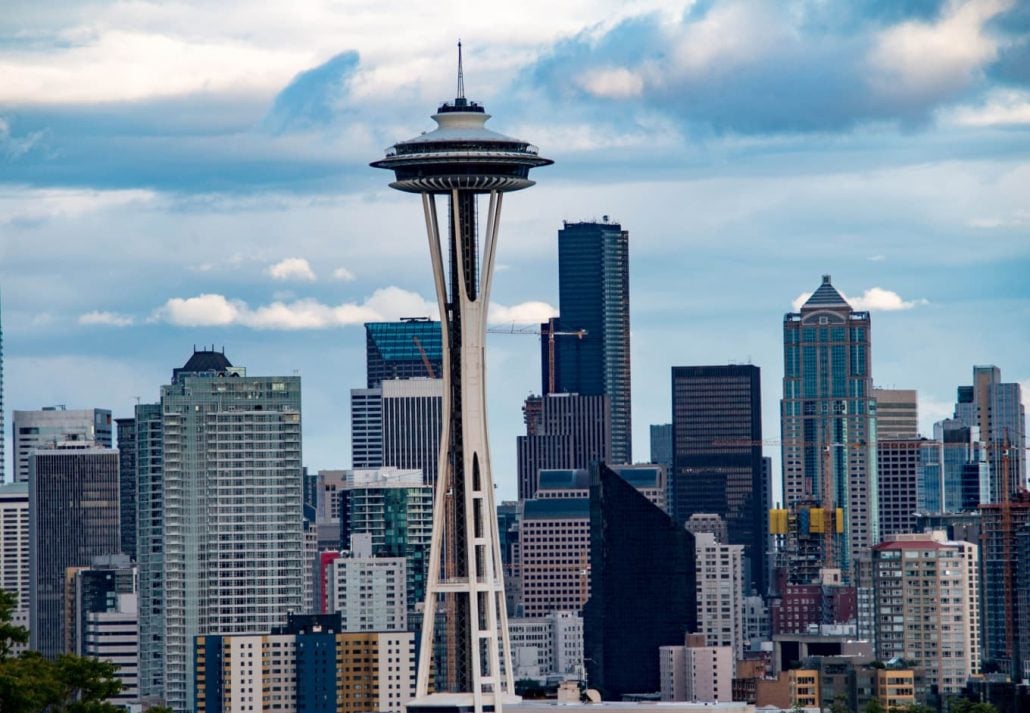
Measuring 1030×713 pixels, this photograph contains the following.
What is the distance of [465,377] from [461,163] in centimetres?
999

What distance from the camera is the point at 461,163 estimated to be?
460 feet

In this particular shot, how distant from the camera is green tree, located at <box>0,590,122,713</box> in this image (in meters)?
66.3

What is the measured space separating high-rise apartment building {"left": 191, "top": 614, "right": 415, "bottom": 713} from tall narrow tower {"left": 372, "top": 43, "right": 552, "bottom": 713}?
159 feet

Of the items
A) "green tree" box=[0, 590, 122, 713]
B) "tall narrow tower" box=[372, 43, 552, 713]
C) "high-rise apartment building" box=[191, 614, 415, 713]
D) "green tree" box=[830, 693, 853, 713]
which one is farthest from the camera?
"high-rise apartment building" box=[191, 614, 415, 713]

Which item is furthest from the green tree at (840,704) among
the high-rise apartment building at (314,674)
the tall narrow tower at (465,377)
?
the tall narrow tower at (465,377)

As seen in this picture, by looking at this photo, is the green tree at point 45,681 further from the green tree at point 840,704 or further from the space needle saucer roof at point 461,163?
the green tree at point 840,704

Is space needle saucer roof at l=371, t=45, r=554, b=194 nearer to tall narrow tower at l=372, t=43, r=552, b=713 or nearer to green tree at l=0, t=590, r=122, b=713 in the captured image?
tall narrow tower at l=372, t=43, r=552, b=713

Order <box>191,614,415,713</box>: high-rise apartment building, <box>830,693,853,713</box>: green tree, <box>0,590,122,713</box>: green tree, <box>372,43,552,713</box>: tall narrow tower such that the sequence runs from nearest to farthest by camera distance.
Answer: <box>0,590,122,713</box>: green tree → <box>372,43,552,713</box>: tall narrow tower → <box>830,693,853,713</box>: green tree → <box>191,614,415,713</box>: high-rise apartment building

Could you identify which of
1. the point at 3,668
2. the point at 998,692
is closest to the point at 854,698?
the point at 998,692

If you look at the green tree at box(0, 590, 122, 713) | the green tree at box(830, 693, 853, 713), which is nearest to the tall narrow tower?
the green tree at box(830, 693, 853, 713)

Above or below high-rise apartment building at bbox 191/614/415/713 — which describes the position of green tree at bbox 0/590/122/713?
above

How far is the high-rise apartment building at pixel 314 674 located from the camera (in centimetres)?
19388

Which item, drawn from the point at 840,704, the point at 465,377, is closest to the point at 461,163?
the point at 465,377

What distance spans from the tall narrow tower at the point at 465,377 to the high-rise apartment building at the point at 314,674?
4857 centimetres
